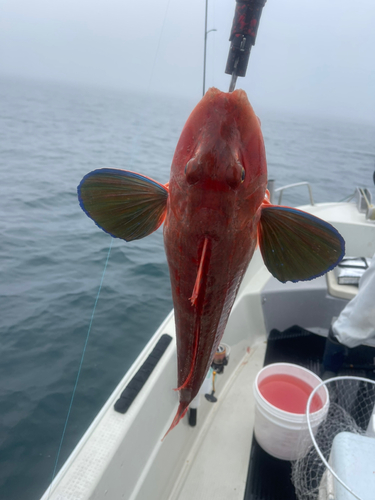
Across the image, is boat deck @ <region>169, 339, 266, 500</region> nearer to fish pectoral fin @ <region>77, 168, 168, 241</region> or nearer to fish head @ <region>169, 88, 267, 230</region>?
fish pectoral fin @ <region>77, 168, 168, 241</region>

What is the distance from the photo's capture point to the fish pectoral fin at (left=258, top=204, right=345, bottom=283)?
149cm

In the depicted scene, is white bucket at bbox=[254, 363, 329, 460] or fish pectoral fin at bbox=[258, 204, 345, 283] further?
white bucket at bbox=[254, 363, 329, 460]

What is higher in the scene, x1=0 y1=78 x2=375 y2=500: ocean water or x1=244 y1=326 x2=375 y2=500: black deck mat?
x1=244 y1=326 x2=375 y2=500: black deck mat

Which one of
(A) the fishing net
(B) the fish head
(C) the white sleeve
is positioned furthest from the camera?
(C) the white sleeve

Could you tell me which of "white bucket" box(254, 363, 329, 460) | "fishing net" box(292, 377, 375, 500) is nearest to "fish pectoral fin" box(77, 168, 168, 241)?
"fishing net" box(292, 377, 375, 500)

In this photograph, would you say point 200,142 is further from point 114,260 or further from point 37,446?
point 114,260

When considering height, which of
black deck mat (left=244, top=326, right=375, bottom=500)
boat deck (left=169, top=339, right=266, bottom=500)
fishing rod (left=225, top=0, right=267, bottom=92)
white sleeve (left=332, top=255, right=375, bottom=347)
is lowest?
boat deck (left=169, top=339, right=266, bottom=500)

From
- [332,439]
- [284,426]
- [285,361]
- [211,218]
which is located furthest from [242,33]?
[285,361]

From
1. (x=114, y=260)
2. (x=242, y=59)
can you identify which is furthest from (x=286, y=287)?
(x=114, y=260)

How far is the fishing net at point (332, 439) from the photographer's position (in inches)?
87.5

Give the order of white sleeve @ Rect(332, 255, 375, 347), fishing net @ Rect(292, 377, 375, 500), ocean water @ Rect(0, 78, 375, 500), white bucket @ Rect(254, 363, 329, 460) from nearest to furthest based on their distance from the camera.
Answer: fishing net @ Rect(292, 377, 375, 500) < white bucket @ Rect(254, 363, 329, 460) < white sleeve @ Rect(332, 255, 375, 347) < ocean water @ Rect(0, 78, 375, 500)

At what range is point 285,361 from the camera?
15.5 ft

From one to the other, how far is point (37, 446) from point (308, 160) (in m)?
27.6

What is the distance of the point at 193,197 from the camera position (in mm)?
1361
